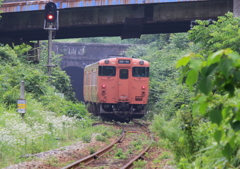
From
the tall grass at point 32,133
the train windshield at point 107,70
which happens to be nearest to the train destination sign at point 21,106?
the tall grass at point 32,133

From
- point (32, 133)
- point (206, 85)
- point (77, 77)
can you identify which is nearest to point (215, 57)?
point (206, 85)

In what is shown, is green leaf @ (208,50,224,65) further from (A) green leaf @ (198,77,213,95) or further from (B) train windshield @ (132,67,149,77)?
(B) train windshield @ (132,67,149,77)

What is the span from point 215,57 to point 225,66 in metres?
0.09

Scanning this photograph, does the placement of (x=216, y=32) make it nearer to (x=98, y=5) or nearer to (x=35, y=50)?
(x=98, y=5)

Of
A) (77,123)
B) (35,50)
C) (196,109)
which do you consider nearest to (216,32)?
(77,123)

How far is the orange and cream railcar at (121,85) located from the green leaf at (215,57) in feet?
57.1

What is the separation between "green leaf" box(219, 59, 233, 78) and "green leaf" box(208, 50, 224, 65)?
0.12ft

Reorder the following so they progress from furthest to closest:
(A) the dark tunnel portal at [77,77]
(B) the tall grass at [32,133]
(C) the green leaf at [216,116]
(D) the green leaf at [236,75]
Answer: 1. (A) the dark tunnel portal at [77,77]
2. (B) the tall grass at [32,133]
3. (C) the green leaf at [216,116]
4. (D) the green leaf at [236,75]

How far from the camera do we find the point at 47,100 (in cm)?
1725

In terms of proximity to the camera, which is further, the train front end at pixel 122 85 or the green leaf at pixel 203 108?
the train front end at pixel 122 85

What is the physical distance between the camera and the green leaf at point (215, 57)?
2.61m

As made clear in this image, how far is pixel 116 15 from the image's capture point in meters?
21.2

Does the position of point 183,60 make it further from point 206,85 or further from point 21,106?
point 21,106

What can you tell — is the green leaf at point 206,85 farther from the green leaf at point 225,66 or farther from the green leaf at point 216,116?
the green leaf at point 216,116
